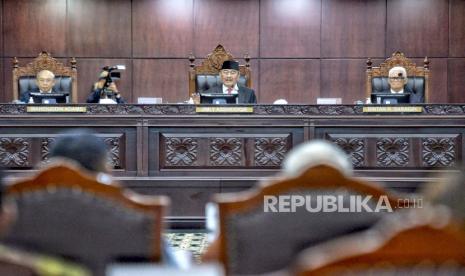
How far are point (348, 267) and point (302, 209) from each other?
0.73 metres

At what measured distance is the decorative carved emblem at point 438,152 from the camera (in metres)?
5.13

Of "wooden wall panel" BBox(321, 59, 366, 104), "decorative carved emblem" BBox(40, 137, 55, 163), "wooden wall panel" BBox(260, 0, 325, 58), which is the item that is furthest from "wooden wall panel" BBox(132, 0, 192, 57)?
"decorative carved emblem" BBox(40, 137, 55, 163)

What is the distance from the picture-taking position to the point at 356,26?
29.3 ft

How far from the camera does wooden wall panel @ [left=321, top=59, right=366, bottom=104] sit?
353 inches

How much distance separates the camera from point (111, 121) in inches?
205

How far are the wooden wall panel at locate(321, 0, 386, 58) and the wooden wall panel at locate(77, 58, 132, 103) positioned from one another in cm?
276

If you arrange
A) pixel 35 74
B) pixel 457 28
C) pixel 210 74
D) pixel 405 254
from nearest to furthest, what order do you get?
pixel 405 254 → pixel 210 74 → pixel 35 74 → pixel 457 28

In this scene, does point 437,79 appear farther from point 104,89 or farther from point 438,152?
point 104,89

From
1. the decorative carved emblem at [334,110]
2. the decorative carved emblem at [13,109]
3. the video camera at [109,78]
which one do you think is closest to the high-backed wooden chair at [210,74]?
the video camera at [109,78]

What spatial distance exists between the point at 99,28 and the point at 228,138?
4.45 m

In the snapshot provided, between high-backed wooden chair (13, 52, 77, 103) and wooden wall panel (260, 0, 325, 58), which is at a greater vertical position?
wooden wall panel (260, 0, 325, 58)

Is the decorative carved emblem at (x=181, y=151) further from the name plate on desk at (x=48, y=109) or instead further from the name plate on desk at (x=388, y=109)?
the name plate on desk at (x=388, y=109)

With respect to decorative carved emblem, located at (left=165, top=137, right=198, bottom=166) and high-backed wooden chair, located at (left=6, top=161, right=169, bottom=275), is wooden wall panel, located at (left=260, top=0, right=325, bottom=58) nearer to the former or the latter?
decorative carved emblem, located at (left=165, top=137, right=198, bottom=166)

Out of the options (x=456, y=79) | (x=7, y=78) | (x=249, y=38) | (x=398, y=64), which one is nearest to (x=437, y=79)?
(x=456, y=79)
